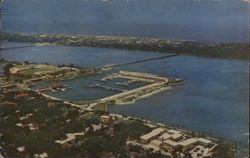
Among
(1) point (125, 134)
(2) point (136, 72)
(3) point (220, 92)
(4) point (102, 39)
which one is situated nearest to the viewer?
(3) point (220, 92)

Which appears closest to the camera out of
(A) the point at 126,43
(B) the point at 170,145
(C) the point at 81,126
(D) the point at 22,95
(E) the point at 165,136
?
(B) the point at 170,145

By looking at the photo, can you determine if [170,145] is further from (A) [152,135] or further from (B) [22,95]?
(B) [22,95]

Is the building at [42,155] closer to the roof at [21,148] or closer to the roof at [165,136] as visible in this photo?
the roof at [21,148]

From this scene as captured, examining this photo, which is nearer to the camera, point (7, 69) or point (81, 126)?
point (81, 126)

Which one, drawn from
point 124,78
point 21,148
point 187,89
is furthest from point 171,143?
point 21,148

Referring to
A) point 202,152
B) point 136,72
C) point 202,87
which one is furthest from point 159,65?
point 202,152

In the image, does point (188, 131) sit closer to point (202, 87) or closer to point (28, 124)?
point (202, 87)

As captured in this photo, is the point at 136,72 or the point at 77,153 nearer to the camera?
the point at 77,153

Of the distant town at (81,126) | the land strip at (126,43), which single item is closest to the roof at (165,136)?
the distant town at (81,126)
